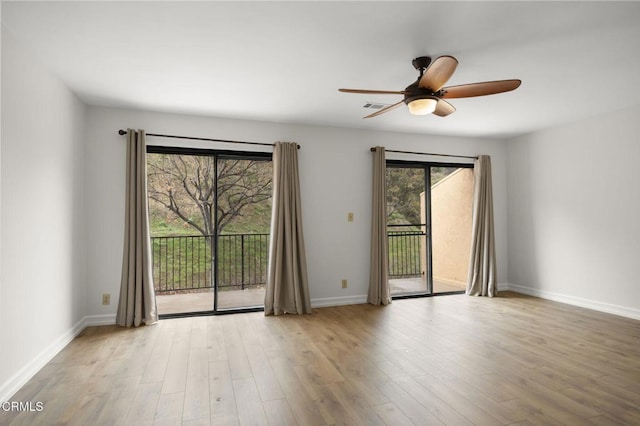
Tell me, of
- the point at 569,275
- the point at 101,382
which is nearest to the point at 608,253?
the point at 569,275

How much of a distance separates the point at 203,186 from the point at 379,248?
9.07 feet

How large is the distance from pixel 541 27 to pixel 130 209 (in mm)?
4202

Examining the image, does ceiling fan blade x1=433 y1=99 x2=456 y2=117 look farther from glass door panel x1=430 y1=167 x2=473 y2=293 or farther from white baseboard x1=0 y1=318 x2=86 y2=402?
white baseboard x1=0 y1=318 x2=86 y2=402

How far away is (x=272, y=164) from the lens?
4637 millimetres

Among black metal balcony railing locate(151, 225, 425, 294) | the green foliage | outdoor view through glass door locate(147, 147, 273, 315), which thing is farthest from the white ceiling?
black metal balcony railing locate(151, 225, 425, 294)

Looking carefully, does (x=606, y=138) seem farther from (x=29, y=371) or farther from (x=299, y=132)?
(x=29, y=371)

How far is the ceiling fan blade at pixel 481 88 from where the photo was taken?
8.24 ft

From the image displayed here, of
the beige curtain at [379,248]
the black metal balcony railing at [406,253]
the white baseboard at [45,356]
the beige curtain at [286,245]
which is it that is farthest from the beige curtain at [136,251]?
the black metal balcony railing at [406,253]

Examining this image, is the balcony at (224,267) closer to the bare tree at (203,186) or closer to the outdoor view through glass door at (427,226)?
the outdoor view through glass door at (427,226)

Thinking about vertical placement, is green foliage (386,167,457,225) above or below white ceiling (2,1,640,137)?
below

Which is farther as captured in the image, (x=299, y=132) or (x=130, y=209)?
(x=299, y=132)

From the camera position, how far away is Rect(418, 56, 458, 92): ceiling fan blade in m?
2.26

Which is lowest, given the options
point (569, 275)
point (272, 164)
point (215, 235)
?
point (569, 275)

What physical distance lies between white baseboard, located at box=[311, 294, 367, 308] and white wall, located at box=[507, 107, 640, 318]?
2.74 meters
